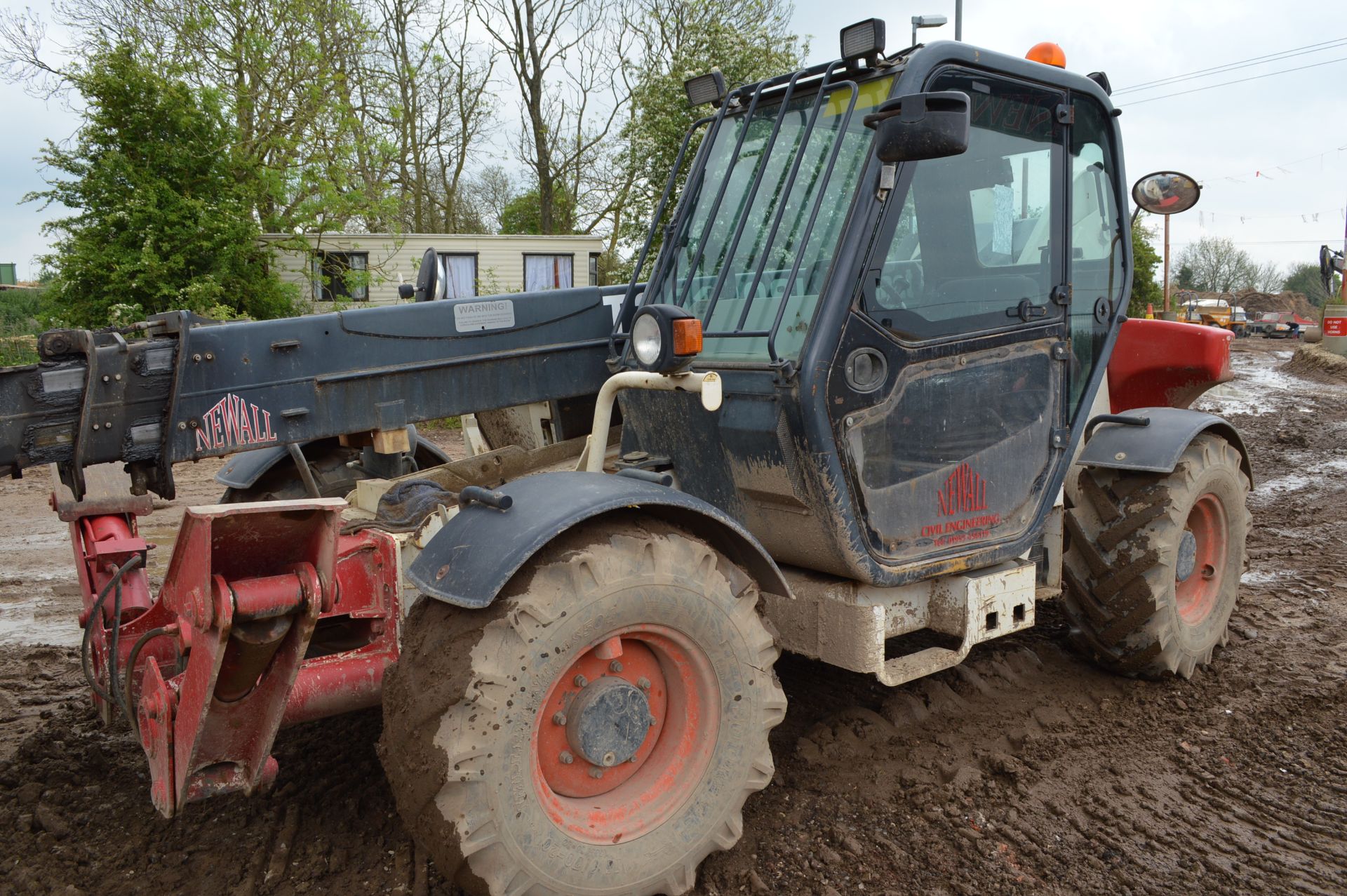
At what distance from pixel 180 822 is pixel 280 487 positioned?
5.94ft

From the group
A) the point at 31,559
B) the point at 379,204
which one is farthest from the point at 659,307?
the point at 379,204

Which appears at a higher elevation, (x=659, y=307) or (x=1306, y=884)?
(x=659, y=307)

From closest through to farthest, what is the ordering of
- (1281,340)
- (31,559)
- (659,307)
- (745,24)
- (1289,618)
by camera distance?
1. (659,307)
2. (1289,618)
3. (31,559)
4. (745,24)
5. (1281,340)

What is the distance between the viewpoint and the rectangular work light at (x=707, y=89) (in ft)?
13.8

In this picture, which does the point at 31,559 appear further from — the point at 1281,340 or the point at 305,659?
the point at 1281,340

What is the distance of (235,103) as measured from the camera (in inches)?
761

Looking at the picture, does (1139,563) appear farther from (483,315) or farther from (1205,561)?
(483,315)

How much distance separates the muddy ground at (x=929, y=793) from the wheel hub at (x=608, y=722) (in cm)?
58

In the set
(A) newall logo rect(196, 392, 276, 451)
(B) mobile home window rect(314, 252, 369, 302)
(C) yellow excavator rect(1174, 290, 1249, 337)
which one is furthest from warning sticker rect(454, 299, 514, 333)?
(C) yellow excavator rect(1174, 290, 1249, 337)

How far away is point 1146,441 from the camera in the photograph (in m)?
4.59

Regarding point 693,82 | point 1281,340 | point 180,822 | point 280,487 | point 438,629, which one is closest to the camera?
point 438,629

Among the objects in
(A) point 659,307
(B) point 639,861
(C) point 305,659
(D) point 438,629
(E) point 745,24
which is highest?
(E) point 745,24

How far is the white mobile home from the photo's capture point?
66.3ft

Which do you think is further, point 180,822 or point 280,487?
point 280,487
